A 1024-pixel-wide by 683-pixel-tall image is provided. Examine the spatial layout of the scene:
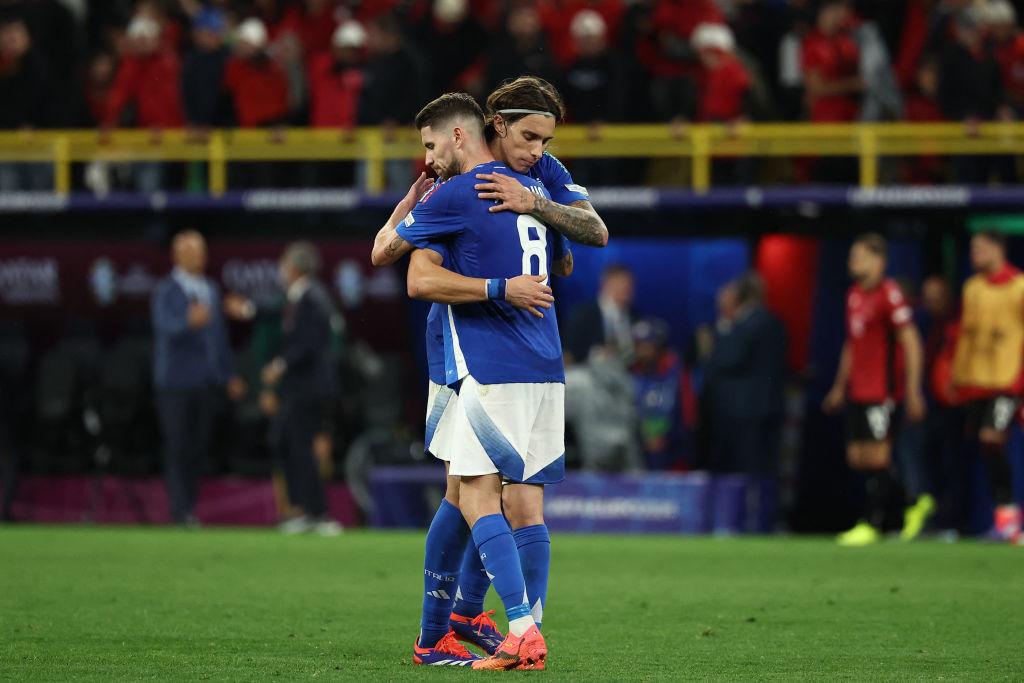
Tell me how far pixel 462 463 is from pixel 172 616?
2.33 m

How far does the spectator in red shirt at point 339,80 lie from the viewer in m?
18.1

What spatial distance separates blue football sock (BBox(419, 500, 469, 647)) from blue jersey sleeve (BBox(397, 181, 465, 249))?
1.03m

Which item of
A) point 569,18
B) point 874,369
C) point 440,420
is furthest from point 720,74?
point 440,420

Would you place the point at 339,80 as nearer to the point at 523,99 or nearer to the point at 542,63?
the point at 542,63

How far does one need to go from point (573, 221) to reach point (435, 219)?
53cm

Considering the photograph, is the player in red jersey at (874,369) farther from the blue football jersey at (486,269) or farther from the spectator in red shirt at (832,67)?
the blue football jersey at (486,269)

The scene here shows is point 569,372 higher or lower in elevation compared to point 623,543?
higher

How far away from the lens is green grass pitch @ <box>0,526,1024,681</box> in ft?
21.9

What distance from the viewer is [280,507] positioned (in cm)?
1745

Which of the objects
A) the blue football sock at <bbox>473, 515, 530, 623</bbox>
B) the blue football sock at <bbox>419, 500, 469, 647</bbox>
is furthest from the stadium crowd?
the blue football sock at <bbox>473, 515, 530, 623</bbox>

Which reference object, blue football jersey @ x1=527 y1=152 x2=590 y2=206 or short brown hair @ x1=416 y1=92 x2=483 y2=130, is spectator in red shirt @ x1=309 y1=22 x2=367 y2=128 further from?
short brown hair @ x1=416 y1=92 x2=483 y2=130

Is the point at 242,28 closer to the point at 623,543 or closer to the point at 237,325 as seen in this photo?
the point at 237,325

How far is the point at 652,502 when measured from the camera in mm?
15805

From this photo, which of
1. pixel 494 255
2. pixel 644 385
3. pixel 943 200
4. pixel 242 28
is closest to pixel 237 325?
pixel 242 28
